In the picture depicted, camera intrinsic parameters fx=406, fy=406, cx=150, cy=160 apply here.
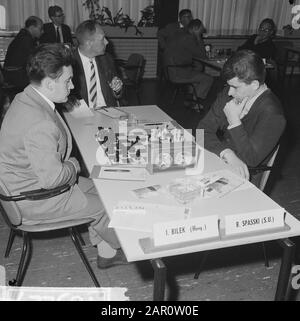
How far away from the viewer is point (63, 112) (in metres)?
3.00

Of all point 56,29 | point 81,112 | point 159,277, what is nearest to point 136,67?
point 56,29

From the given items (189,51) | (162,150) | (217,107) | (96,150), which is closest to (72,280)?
(96,150)

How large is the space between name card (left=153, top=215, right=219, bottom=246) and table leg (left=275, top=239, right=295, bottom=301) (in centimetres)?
32

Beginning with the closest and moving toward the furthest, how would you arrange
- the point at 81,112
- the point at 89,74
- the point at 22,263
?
the point at 22,263, the point at 81,112, the point at 89,74

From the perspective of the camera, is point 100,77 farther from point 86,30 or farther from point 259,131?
point 259,131

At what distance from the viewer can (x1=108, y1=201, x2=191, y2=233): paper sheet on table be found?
1.59 m

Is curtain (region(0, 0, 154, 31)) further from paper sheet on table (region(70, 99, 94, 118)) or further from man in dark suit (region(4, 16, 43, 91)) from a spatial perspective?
paper sheet on table (region(70, 99, 94, 118))

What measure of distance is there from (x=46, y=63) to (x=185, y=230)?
3.69 feet

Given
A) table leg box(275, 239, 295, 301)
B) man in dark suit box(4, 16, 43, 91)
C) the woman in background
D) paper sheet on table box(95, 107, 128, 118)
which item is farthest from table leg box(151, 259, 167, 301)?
the woman in background

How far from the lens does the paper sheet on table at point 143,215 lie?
1.59 meters

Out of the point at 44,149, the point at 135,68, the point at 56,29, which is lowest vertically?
the point at 135,68

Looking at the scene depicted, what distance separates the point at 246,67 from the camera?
2.20m

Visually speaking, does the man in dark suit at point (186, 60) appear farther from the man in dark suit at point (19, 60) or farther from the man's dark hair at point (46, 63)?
the man's dark hair at point (46, 63)
